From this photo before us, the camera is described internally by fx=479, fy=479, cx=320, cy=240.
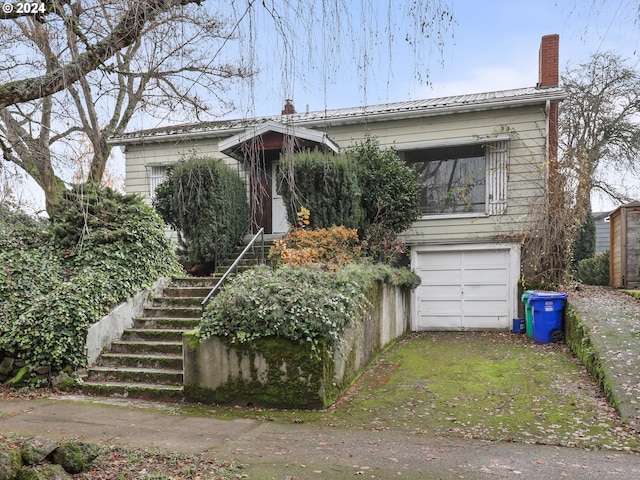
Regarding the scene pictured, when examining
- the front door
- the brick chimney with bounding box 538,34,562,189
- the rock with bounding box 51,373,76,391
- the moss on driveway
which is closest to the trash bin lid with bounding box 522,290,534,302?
the moss on driveway

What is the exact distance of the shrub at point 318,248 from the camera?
8633 mm

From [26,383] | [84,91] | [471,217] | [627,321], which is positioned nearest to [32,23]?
[84,91]

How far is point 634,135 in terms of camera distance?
1994 centimetres

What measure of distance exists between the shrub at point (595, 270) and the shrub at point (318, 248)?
34.5 feet

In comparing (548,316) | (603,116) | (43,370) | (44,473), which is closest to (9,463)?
(44,473)

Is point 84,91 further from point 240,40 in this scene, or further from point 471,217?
point 471,217

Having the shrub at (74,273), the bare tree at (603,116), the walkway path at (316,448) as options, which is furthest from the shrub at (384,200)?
the bare tree at (603,116)

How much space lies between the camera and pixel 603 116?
66.2 feet

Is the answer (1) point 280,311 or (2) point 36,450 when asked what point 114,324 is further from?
(2) point 36,450

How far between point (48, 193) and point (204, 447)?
12.6ft

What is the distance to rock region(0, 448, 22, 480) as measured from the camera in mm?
3340

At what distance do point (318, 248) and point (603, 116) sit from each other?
56.6 ft

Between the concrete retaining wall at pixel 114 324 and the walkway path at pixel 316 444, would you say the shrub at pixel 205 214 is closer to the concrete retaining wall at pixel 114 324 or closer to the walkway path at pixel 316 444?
the concrete retaining wall at pixel 114 324

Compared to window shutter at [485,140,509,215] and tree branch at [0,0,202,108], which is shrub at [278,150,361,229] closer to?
window shutter at [485,140,509,215]
